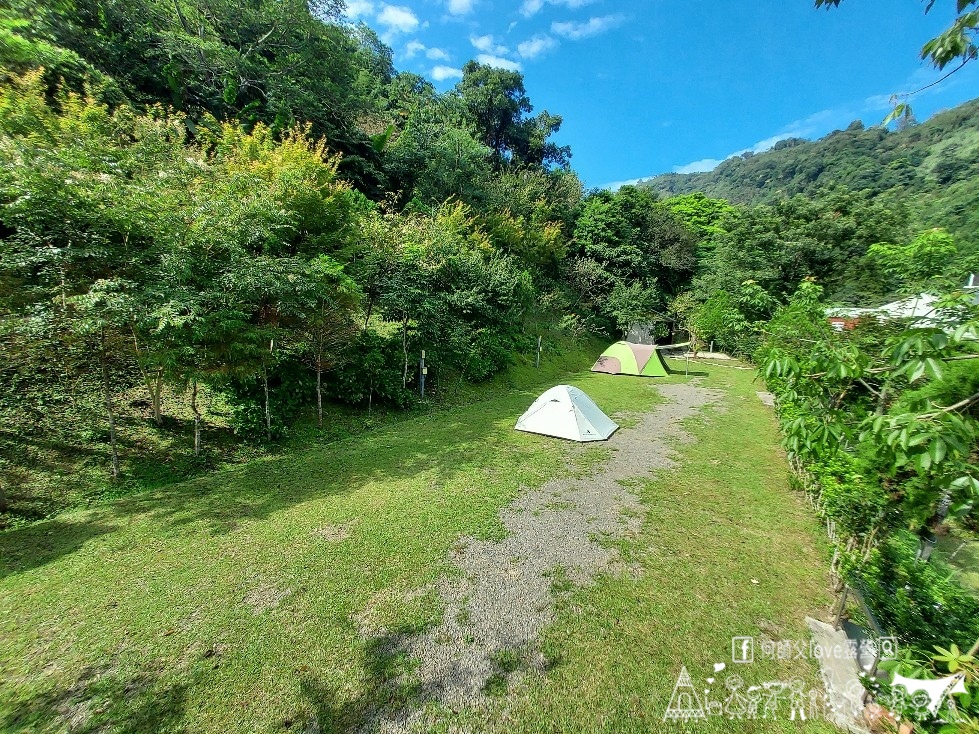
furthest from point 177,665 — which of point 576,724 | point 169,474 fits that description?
point 169,474

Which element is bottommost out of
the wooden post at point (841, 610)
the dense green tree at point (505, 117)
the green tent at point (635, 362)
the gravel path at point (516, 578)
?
the gravel path at point (516, 578)

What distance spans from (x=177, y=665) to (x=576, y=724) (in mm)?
2846

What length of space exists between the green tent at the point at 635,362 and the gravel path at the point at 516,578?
9.28 metres

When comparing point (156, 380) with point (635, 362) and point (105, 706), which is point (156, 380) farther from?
point (635, 362)

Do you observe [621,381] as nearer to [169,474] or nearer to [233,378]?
[233,378]

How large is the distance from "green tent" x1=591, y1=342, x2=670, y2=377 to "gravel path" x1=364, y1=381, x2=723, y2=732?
30.4 ft

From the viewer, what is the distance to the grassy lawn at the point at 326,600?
2486mm

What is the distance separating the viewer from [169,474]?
210 inches

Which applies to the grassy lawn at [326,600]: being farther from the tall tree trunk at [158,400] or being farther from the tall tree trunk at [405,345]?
the tall tree trunk at [405,345]

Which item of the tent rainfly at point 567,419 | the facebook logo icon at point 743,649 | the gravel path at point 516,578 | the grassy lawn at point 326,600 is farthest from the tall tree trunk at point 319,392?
the facebook logo icon at point 743,649

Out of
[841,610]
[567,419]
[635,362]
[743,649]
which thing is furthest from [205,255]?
[635,362]

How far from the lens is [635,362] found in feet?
51.0

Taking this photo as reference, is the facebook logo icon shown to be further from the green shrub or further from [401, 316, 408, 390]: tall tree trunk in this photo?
[401, 316, 408, 390]: tall tree trunk

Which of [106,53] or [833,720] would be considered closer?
[833,720]
